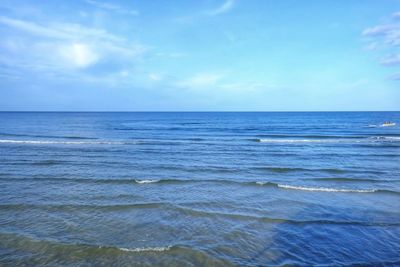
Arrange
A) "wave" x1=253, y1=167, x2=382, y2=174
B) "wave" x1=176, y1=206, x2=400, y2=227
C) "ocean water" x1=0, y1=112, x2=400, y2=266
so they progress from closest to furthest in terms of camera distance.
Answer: "ocean water" x1=0, y1=112, x2=400, y2=266 → "wave" x1=176, y1=206, x2=400, y2=227 → "wave" x1=253, y1=167, x2=382, y2=174

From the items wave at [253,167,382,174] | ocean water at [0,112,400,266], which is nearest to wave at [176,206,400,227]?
ocean water at [0,112,400,266]

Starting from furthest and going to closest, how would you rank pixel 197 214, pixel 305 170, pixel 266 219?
1. pixel 305 170
2. pixel 197 214
3. pixel 266 219

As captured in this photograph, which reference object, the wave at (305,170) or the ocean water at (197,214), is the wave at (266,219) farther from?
the wave at (305,170)

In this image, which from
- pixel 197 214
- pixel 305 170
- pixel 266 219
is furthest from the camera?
pixel 305 170

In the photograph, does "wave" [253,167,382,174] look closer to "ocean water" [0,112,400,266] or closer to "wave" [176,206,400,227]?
"ocean water" [0,112,400,266]

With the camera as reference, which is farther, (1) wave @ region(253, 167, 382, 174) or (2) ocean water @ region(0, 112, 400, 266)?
(1) wave @ region(253, 167, 382, 174)

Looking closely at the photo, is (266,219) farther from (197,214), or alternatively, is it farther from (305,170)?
(305,170)

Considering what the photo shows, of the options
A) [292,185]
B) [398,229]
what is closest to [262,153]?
[292,185]

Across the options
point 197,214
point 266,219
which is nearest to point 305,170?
point 266,219

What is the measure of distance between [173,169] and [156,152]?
7.20 m

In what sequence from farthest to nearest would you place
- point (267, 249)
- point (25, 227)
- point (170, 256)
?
point (25, 227) → point (267, 249) → point (170, 256)

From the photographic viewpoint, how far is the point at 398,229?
353 inches

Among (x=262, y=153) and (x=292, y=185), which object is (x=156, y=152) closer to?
(x=262, y=153)

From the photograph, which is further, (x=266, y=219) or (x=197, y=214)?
(x=197, y=214)
